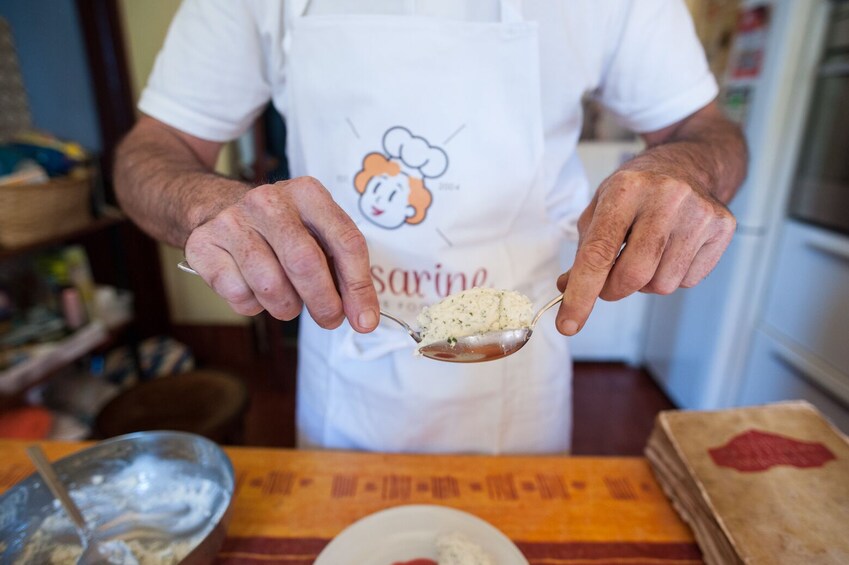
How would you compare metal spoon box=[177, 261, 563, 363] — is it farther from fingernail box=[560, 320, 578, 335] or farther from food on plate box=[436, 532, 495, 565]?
food on plate box=[436, 532, 495, 565]

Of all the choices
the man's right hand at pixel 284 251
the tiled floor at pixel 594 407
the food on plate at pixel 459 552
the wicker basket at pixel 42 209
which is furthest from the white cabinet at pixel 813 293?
the wicker basket at pixel 42 209

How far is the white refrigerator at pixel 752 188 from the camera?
1525 mm

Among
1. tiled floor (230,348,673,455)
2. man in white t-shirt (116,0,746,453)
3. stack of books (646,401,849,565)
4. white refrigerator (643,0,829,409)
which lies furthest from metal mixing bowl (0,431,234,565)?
white refrigerator (643,0,829,409)

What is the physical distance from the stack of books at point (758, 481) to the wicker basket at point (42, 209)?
1.61m

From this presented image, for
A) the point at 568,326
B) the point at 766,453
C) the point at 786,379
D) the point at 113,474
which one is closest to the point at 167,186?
A: the point at 113,474

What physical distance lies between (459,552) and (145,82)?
218 cm

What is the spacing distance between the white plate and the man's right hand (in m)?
0.26

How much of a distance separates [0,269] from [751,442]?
6.67 feet

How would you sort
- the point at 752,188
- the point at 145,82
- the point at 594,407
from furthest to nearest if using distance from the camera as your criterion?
the point at 594,407
the point at 145,82
the point at 752,188

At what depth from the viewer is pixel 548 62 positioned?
761 millimetres

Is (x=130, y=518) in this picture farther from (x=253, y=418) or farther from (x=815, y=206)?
(x=815, y=206)

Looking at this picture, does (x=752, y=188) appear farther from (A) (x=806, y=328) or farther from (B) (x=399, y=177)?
(B) (x=399, y=177)

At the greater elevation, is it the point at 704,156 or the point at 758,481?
the point at 704,156

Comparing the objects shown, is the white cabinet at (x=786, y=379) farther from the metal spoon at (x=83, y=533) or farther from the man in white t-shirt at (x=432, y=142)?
the metal spoon at (x=83, y=533)
